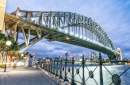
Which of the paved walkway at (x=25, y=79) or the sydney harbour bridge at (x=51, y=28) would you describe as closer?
the paved walkway at (x=25, y=79)

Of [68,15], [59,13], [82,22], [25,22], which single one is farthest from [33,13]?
[82,22]

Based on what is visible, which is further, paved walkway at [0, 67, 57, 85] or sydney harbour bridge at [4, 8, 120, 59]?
sydney harbour bridge at [4, 8, 120, 59]

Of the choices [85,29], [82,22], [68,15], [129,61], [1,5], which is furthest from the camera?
[85,29]

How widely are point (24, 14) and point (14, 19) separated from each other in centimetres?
1059

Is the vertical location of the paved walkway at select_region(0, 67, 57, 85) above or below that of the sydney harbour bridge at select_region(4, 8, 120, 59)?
below

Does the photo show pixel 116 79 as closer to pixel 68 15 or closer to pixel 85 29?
pixel 68 15

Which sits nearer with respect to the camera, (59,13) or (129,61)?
→ (129,61)

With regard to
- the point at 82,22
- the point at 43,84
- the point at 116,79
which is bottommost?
the point at 43,84

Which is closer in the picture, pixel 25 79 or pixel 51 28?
pixel 25 79

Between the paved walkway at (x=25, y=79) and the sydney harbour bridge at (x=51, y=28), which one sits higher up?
the sydney harbour bridge at (x=51, y=28)

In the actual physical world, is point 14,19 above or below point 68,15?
below

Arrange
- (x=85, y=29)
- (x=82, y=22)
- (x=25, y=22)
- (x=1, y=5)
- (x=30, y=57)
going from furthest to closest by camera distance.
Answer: (x=85, y=29)
(x=82, y=22)
(x=25, y=22)
(x=30, y=57)
(x=1, y=5)

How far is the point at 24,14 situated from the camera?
1506 inches

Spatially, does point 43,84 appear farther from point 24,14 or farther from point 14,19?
point 24,14
